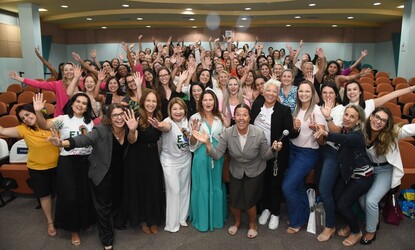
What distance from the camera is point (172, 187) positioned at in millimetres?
3238

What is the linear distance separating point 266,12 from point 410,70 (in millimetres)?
5459

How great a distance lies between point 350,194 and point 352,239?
19.0 inches

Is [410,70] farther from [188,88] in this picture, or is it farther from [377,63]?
[188,88]

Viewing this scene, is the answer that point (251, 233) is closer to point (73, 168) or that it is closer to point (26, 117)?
point (73, 168)

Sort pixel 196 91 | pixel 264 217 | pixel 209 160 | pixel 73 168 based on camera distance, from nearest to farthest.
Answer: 1. pixel 73 168
2. pixel 209 160
3. pixel 264 217
4. pixel 196 91

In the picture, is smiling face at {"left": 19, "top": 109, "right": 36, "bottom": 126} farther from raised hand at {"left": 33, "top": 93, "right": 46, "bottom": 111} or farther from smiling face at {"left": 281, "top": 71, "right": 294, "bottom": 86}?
smiling face at {"left": 281, "top": 71, "right": 294, "bottom": 86}

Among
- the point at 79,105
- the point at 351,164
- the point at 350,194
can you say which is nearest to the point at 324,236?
the point at 350,194

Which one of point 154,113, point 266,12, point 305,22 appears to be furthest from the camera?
point 305,22

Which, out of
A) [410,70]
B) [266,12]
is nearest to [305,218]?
[410,70]

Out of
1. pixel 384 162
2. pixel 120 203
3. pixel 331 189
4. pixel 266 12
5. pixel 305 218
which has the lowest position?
pixel 305 218

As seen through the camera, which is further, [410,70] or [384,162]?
[410,70]

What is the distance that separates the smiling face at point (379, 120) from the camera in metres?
2.79

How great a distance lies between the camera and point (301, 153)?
3.13 metres

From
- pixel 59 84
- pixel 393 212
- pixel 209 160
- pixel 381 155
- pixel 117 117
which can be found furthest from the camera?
pixel 59 84
